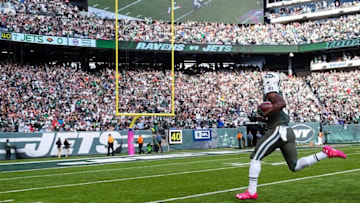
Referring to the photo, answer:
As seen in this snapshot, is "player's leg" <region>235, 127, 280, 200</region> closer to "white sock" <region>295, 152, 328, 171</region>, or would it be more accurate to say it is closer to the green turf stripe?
the green turf stripe

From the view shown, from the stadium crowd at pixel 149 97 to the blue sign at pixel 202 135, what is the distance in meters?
1.82

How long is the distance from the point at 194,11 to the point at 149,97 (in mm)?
12629

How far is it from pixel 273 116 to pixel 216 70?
1339 inches

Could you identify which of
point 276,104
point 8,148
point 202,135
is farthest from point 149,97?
point 276,104

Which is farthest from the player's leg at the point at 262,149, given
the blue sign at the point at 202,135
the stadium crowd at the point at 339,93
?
the stadium crowd at the point at 339,93

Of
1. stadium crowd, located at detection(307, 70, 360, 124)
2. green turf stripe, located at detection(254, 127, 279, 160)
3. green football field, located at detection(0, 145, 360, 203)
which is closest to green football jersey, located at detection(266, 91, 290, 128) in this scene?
green turf stripe, located at detection(254, 127, 279, 160)

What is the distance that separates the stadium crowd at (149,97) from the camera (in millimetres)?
26328

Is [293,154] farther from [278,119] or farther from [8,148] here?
[8,148]

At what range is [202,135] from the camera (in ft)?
90.0

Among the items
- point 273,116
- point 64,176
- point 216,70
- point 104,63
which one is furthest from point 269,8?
point 273,116

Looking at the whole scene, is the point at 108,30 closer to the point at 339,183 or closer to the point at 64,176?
the point at 64,176

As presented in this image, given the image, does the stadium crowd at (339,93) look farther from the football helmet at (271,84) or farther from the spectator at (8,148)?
the football helmet at (271,84)

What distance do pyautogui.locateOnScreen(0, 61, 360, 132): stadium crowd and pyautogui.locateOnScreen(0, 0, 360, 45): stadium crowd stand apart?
8.30ft

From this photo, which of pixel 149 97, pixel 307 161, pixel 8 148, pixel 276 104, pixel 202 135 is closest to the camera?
pixel 276 104
